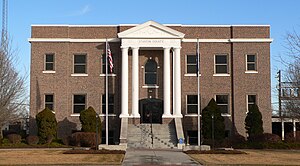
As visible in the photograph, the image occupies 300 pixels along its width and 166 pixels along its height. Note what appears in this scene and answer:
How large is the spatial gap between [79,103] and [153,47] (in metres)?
8.62

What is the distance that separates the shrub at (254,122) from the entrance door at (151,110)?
8.02m

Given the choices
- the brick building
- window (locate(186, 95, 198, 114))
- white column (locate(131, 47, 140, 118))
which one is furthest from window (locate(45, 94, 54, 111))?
window (locate(186, 95, 198, 114))

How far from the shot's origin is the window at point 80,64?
156ft

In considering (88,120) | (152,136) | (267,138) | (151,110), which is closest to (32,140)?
(88,120)

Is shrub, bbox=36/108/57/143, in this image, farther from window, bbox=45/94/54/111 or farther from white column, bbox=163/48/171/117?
white column, bbox=163/48/171/117

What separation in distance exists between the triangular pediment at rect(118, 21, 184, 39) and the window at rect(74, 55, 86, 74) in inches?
185

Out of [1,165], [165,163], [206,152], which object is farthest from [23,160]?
[206,152]

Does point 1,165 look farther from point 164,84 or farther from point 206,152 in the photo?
point 164,84

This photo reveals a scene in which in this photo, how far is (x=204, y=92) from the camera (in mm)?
47344

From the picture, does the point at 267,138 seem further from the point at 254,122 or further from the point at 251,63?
the point at 251,63

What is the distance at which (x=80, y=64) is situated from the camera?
156 feet

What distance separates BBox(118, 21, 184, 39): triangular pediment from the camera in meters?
45.5

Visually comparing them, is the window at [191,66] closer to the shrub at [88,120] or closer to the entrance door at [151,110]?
the entrance door at [151,110]

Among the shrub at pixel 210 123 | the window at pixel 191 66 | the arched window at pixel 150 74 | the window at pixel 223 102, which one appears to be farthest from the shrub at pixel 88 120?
the window at pixel 223 102
